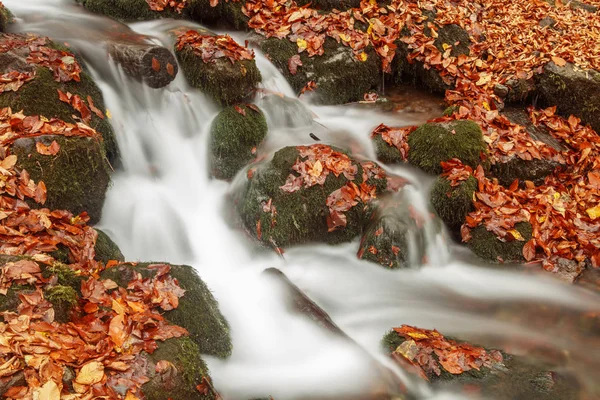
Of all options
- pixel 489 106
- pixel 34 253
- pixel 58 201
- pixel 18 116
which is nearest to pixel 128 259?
pixel 58 201

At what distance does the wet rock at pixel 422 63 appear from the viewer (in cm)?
788

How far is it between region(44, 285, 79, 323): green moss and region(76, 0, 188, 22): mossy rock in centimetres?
575

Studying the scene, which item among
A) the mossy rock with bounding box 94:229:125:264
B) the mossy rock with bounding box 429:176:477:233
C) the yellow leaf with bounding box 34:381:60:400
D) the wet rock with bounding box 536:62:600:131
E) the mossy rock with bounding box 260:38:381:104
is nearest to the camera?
the yellow leaf with bounding box 34:381:60:400

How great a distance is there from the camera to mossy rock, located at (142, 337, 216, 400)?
117 inches

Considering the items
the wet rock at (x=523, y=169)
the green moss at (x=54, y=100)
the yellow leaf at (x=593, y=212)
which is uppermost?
the green moss at (x=54, y=100)

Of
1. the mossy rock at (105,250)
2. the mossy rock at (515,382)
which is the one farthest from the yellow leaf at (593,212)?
the mossy rock at (105,250)

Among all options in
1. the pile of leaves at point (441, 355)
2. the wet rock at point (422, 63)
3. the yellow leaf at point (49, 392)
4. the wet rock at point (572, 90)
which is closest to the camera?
the yellow leaf at point (49, 392)

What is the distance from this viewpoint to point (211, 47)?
6.50 metres

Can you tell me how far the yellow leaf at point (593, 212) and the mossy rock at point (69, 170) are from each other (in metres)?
5.92

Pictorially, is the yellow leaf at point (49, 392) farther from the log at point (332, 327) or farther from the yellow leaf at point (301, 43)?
the yellow leaf at point (301, 43)

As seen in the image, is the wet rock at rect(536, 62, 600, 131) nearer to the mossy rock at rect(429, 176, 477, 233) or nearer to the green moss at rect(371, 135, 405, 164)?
the mossy rock at rect(429, 176, 477, 233)

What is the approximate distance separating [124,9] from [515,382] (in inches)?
300

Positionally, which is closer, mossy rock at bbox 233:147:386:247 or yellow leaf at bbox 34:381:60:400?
yellow leaf at bbox 34:381:60:400

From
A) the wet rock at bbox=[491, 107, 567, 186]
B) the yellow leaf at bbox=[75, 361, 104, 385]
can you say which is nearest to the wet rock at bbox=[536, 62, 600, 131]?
the wet rock at bbox=[491, 107, 567, 186]
